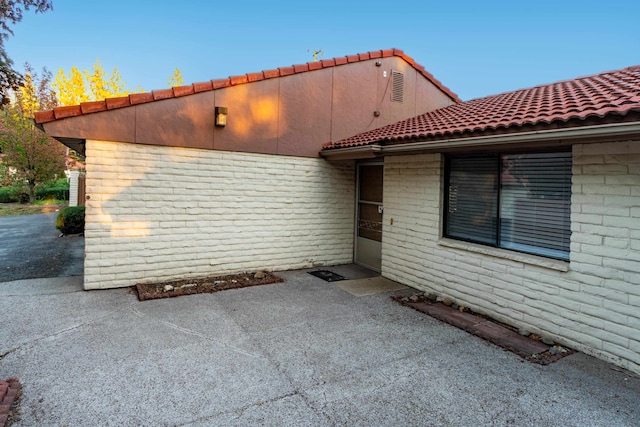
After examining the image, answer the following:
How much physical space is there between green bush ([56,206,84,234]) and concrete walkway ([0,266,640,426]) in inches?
294

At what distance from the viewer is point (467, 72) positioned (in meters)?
22.4

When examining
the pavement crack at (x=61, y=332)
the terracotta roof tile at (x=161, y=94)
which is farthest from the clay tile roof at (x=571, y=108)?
the pavement crack at (x=61, y=332)

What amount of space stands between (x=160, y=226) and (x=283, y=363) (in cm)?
390

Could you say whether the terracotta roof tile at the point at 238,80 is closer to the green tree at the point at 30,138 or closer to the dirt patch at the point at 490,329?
the dirt patch at the point at 490,329

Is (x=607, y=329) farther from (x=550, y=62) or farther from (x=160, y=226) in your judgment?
(x=550, y=62)

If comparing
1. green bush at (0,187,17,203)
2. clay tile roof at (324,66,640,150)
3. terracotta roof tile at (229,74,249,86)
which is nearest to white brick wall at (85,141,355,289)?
terracotta roof tile at (229,74,249,86)

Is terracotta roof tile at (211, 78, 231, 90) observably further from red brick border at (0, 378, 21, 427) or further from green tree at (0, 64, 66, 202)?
green tree at (0, 64, 66, 202)

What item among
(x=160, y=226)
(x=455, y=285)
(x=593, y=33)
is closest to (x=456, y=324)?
(x=455, y=285)

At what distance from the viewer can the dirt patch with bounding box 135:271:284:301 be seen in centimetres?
588

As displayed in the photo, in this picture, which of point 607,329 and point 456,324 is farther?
point 456,324

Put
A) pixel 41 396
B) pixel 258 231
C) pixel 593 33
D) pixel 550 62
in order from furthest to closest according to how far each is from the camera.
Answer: pixel 550 62 < pixel 593 33 < pixel 258 231 < pixel 41 396

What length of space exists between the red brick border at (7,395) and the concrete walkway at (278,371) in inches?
3.4

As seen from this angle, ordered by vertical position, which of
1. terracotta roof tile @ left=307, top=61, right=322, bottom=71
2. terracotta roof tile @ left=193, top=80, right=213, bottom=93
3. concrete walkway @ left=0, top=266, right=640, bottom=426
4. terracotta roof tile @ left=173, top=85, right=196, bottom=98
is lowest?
concrete walkway @ left=0, top=266, right=640, bottom=426

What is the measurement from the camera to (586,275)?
403 centimetres
